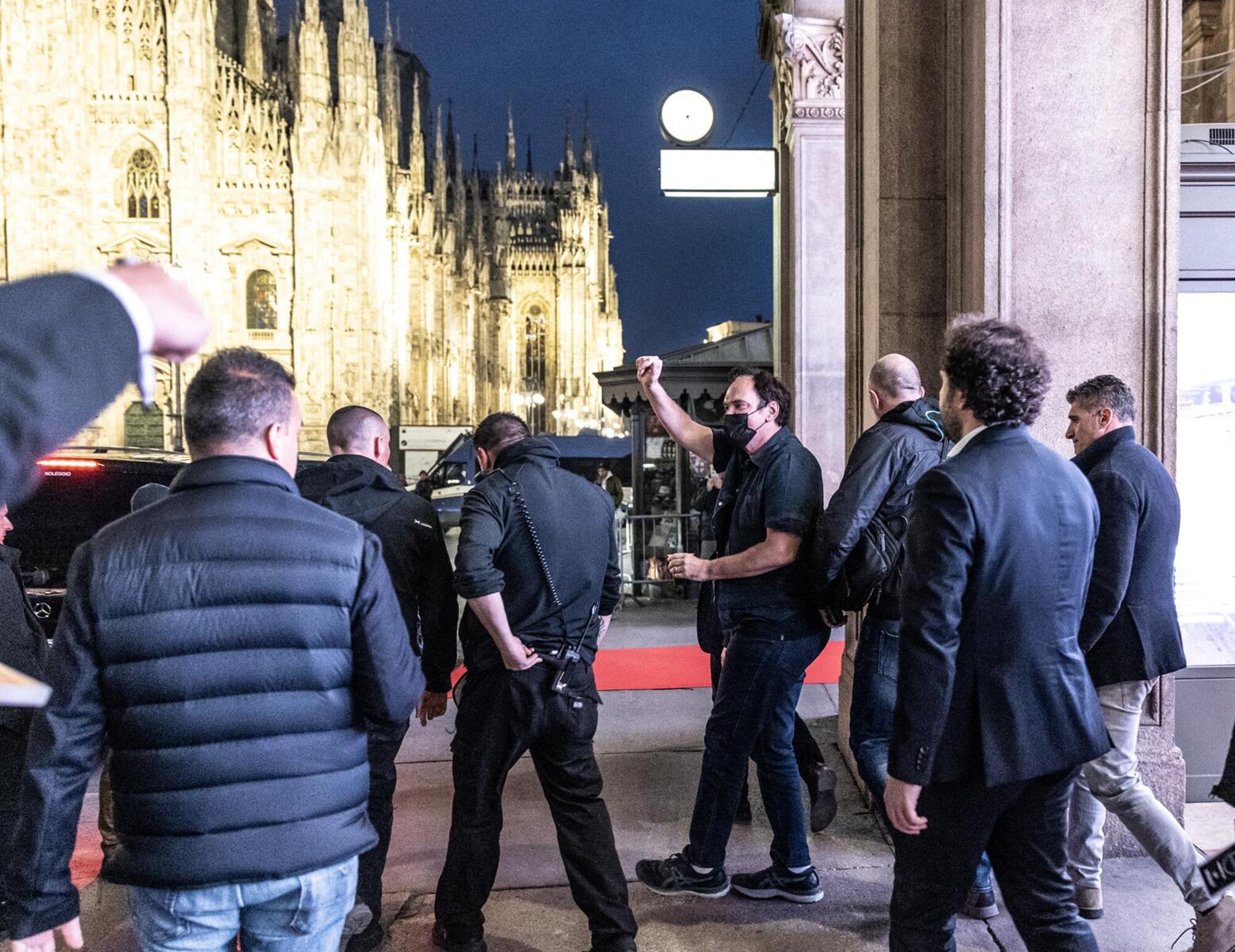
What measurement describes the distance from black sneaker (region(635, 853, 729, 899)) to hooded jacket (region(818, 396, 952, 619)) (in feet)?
4.62

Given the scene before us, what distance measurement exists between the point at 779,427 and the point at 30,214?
1783 inches

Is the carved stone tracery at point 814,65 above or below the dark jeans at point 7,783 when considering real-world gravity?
above

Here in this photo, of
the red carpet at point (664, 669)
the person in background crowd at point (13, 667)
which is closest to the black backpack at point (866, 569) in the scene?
the person in background crowd at point (13, 667)

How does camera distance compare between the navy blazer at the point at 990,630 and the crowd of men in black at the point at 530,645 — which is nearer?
the crowd of men in black at the point at 530,645

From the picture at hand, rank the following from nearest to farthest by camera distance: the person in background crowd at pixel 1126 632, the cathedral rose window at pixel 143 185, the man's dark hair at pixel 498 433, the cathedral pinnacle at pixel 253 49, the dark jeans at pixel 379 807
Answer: the person in background crowd at pixel 1126 632 < the dark jeans at pixel 379 807 < the man's dark hair at pixel 498 433 < the cathedral rose window at pixel 143 185 < the cathedral pinnacle at pixel 253 49

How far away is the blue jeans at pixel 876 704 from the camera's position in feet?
12.9

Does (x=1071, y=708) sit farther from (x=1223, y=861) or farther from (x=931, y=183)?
(x=931, y=183)

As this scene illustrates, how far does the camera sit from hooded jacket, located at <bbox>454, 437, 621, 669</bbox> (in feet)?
11.7

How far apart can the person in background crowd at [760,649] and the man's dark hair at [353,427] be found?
4.64 feet

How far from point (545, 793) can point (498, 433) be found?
4.68 feet

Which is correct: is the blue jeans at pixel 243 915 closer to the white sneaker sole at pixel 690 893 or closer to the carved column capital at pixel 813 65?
the white sneaker sole at pixel 690 893

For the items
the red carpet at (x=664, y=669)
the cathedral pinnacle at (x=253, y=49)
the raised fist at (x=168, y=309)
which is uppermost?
the cathedral pinnacle at (x=253, y=49)

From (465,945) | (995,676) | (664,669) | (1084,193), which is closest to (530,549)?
(465,945)

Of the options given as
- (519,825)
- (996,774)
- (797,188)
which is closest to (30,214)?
(797,188)
